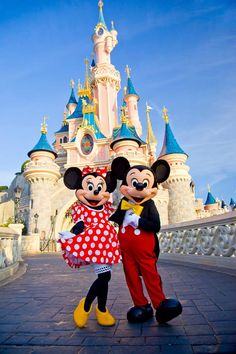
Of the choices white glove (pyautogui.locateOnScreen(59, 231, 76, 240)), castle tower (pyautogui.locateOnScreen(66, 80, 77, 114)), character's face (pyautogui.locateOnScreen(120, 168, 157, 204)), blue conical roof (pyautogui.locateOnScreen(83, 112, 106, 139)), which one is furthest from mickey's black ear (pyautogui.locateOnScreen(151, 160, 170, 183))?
castle tower (pyautogui.locateOnScreen(66, 80, 77, 114))

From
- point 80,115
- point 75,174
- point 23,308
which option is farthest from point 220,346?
point 80,115

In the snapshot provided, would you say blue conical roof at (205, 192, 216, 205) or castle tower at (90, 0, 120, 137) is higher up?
castle tower at (90, 0, 120, 137)

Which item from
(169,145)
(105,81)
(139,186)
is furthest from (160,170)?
(105,81)

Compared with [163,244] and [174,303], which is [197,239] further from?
[174,303]

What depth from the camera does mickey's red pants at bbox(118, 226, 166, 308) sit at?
2.54m

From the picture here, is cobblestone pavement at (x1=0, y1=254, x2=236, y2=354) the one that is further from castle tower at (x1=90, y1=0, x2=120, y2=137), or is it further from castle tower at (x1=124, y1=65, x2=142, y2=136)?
castle tower at (x1=124, y1=65, x2=142, y2=136)

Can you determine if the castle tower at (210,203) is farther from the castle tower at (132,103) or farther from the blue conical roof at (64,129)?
the blue conical roof at (64,129)

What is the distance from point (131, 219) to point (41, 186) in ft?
67.0

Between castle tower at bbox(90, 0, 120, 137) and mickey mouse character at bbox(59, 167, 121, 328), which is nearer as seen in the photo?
mickey mouse character at bbox(59, 167, 121, 328)

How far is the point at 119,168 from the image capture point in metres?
3.03

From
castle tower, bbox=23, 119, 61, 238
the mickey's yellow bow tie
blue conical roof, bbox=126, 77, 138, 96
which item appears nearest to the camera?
the mickey's yellow bow tie

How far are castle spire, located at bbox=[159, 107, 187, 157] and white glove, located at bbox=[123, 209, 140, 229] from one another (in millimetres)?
20466

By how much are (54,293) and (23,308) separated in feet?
3.03

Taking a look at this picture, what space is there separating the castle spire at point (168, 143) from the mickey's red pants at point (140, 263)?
2058 centimetres
